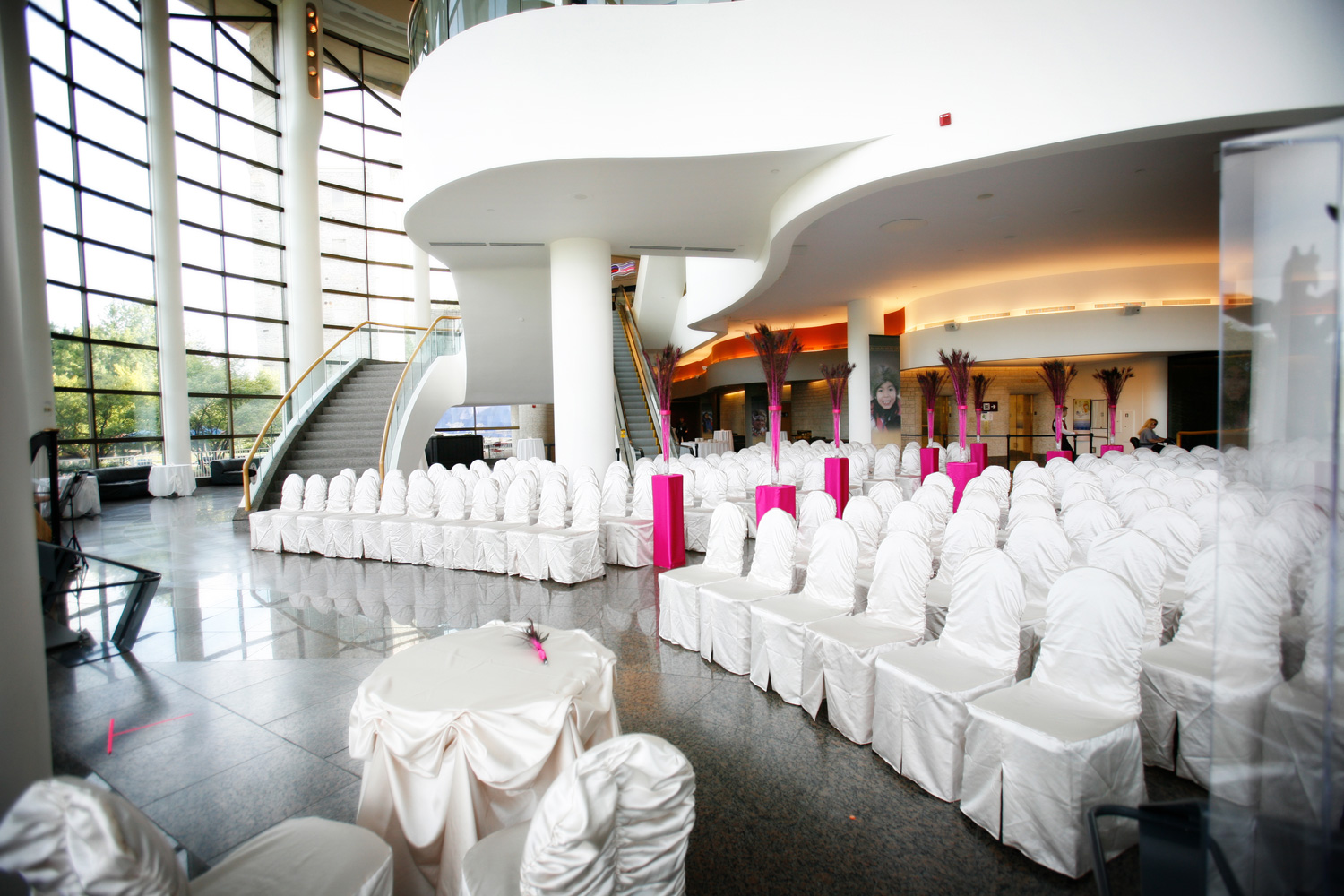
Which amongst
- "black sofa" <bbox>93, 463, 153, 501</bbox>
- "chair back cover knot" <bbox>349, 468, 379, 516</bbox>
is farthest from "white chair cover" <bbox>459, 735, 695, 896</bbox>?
"black sofa" <bbox>93, 463, 153, 501</bbox>

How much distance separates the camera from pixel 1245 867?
1097 mm

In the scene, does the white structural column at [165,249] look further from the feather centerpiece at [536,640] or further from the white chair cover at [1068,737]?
the white chair cover at [1068,737]

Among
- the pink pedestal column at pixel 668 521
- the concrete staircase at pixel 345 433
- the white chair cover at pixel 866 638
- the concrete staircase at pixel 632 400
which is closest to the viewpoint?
the white chair cover at pixel 866 638

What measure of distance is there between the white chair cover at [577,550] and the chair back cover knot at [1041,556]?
3.64 m

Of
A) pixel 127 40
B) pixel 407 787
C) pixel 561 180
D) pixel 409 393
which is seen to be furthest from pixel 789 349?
pixel 127 40

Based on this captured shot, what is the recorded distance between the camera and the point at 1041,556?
3662 millimetres

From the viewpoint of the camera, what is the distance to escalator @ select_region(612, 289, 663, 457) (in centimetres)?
1260

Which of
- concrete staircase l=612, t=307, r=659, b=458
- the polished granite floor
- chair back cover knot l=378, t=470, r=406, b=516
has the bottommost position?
the polished granite floor

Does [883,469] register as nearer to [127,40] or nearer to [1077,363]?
[1077,363]

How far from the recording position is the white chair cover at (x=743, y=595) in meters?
3.69

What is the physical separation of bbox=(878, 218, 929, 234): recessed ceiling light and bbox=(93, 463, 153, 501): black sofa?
53.6 feet

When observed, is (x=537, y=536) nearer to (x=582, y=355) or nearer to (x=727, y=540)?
(x=727, y=540)

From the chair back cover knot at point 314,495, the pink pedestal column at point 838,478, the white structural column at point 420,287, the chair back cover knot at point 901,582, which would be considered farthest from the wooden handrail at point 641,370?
the white structural column at point 420,287

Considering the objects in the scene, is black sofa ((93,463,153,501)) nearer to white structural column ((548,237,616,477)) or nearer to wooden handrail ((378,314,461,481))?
wooden handrail ((378,314,461,481))
